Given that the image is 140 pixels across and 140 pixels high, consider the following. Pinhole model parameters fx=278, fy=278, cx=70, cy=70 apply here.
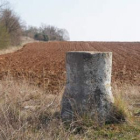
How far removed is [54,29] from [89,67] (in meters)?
103

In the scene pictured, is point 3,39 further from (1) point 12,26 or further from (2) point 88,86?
(2) point 88,86

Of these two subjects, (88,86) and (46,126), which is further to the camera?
(88,86)

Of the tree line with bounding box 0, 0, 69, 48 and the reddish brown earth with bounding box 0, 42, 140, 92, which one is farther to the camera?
the tree line with bounding box 0, 0, 69, 48

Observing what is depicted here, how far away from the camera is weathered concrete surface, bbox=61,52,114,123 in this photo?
4.41 meters

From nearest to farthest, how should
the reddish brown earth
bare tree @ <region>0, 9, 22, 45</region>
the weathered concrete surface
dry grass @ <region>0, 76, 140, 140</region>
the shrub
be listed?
dry grass @ <region>0, 76, 140, 140</region>, the weathered concrete surface, the reddish brown earth, the shrub, bare tree @ <region>0, 9, 22, 45</region>

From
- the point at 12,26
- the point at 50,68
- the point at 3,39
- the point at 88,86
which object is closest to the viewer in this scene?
the point at 88,86

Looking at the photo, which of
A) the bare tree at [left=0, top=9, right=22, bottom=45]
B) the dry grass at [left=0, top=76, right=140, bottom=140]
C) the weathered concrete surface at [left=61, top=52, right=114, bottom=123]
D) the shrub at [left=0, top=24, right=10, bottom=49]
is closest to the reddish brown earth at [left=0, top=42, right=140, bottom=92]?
the dry grass at [left=0, top=76, right=140, bottom=140]

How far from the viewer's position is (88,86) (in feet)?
14.6

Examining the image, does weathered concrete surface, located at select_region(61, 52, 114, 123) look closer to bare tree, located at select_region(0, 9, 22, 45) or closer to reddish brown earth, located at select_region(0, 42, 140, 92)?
reddish brown earth, located at select_region(0, 42, 140, 92)

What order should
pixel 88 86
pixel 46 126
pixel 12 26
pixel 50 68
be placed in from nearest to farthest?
1. pixel 46 126
2. pixel 88 86
3. pixel 50 68
4. pixel 12 26

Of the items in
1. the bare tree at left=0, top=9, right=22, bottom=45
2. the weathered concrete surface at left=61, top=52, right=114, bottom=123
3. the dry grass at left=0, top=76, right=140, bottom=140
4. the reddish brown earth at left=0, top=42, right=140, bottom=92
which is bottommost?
the reddish brown earth at left=0, top=42, right=140, bottom=92

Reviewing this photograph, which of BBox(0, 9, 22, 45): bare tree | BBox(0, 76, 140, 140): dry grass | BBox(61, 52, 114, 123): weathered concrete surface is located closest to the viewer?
BBox(0, 76, 140, 140): dry grass

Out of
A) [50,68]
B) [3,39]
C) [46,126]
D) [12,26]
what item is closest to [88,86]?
[46,126]

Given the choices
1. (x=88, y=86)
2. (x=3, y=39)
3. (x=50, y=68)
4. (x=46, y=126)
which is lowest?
(x=50, y=68)
